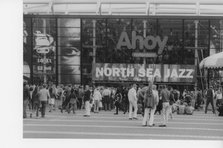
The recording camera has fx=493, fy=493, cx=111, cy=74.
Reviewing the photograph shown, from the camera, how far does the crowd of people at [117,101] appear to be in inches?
767

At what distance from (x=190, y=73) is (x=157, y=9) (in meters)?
4.95

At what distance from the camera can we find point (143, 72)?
3334 cm

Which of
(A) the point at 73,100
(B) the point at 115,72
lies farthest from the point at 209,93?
(B) the point at 115,72

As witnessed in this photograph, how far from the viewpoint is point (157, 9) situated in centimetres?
3397

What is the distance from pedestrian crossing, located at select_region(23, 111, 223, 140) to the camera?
15.5 meters


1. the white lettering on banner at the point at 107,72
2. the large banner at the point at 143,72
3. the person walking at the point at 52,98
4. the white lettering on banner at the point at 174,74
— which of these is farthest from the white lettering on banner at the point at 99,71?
the person walking at the point at 52,98

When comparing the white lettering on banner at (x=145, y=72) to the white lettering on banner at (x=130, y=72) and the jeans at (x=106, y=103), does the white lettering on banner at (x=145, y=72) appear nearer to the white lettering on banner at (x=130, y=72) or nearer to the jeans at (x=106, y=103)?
the white lettering on banner at (x=130, y=72)

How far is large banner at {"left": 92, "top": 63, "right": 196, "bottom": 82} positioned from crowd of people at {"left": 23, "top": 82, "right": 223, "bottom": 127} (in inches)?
160

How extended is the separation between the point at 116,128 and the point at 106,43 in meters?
18.3

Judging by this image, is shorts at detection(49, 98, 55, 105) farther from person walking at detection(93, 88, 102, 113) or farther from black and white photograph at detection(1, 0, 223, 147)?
black and white photograph at detection(1, 0, 223, 147)

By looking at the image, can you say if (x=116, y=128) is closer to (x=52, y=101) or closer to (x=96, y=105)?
(x=52, y=101)
